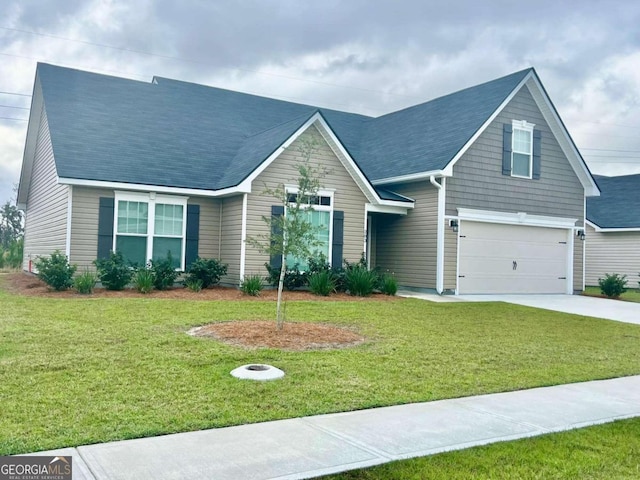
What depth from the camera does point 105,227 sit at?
46.6 feet

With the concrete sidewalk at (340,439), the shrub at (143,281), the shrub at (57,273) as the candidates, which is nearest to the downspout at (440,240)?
the shrub at (143,281)

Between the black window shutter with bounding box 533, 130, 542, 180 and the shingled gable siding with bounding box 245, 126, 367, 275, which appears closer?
the shingled gable siding with bounding box 245, 126, 367, 275

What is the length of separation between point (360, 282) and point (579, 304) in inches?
247

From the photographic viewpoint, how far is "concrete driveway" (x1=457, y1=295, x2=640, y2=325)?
13486 mm

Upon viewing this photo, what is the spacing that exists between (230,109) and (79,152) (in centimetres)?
723

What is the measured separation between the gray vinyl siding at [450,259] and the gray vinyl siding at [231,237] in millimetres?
5977

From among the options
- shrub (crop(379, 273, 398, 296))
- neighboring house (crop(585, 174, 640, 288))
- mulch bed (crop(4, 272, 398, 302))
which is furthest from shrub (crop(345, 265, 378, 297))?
neighboring house (crop(585, 174, 640, 288))

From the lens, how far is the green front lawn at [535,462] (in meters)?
3.79

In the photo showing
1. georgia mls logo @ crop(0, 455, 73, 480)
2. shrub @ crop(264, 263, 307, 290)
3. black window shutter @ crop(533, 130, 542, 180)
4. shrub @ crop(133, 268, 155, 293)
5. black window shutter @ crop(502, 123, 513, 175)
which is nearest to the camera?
georgia mls logo @ crop(0, 455, 73, 480)

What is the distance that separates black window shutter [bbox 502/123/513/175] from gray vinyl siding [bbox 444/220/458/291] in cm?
293

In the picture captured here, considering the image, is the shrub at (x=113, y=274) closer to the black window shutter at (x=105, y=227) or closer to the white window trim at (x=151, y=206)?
the black window shutter at (x=105, y=227)

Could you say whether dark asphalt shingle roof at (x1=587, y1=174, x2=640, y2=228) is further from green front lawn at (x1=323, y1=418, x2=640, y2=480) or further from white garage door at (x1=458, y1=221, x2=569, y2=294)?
green front lawn at (x1=323, y1=418, x2=640, y2=480)

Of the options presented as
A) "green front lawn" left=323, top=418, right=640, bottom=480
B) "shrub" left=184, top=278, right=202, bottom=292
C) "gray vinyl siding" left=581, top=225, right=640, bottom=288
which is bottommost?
"green front lawn" left=323, top=418, right=640, bottom=480

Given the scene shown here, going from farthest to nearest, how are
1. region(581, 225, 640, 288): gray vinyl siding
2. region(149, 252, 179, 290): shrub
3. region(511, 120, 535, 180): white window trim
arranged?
region(581, 225, 640, 288): gray vinyl siding < region(511, 120, 535, 180): white window trim < region(149, 252, 179, 290): shrub
